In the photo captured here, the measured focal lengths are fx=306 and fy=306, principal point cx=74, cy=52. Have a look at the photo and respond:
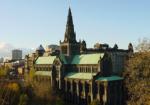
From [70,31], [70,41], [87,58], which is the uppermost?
[70,31]

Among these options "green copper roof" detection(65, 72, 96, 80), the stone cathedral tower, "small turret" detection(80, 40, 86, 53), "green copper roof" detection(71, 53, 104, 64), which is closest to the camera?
"green copper roof" detection(65, 72, 96, 80)

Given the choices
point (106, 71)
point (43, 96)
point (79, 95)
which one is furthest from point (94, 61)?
point (43, 96)

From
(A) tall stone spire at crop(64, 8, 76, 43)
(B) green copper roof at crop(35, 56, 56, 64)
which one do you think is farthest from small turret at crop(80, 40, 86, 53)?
(A) tall stone spire at crop(64, 8, 76, 43)

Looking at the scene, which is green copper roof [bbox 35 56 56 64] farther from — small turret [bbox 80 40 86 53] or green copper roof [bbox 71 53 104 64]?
small turret [bbox 80 40 86 53]

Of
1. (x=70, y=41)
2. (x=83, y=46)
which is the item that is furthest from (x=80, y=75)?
(x=83, y=46)

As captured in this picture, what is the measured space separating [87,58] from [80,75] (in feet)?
22.7

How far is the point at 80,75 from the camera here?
106188mm

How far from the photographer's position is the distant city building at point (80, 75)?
313ft

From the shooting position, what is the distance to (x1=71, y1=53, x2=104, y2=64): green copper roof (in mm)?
103062

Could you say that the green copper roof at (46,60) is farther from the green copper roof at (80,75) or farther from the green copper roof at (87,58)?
the green copper roof at (80,75)

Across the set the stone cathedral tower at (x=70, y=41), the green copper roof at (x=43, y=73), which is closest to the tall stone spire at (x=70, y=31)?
the stone cathedral tower at (x=70, y=41)

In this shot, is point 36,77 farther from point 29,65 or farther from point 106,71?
point 106,71

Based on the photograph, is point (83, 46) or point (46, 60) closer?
point (46, 60)

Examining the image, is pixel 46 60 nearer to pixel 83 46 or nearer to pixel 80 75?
pixel 80 75
